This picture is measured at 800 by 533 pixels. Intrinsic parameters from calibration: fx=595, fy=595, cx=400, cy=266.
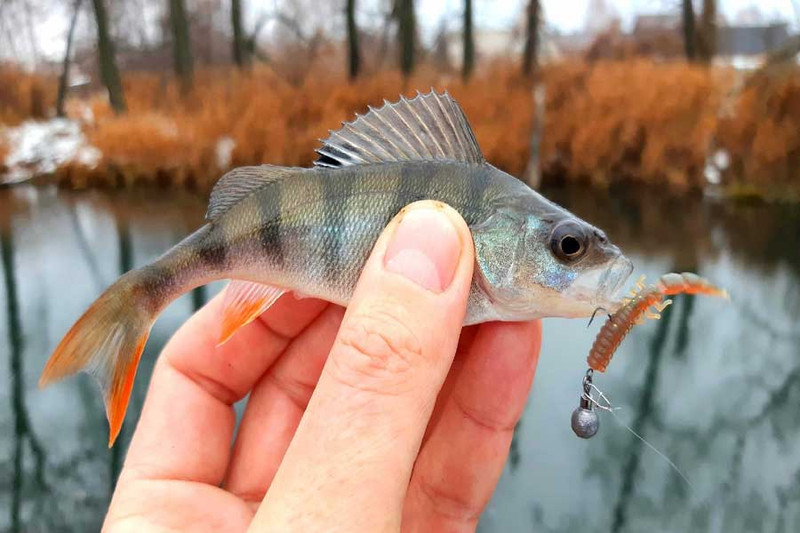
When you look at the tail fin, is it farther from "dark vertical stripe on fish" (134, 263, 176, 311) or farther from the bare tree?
A: the bare tree

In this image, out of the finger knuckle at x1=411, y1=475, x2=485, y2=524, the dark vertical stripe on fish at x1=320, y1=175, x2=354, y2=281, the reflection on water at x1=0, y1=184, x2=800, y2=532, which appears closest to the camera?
the dark vertical stripe on fish at x1=320, y1=175, x2=354, y2=281

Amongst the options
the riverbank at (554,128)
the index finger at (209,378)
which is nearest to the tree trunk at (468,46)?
the riverbank at (554,128)

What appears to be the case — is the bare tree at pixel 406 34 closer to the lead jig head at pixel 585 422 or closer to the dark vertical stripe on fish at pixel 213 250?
the dark vertical stripe on fish at pixel 213 250

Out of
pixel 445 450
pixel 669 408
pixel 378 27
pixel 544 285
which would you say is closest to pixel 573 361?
pixel 669 408

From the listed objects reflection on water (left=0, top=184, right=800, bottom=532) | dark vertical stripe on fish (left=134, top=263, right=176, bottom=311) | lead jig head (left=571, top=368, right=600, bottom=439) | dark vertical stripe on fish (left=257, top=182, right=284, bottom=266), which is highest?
dark vertical stripe on fish (left=257, top=182, right=284, bottom=266)

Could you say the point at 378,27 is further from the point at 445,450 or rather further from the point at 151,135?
the point at 445,450

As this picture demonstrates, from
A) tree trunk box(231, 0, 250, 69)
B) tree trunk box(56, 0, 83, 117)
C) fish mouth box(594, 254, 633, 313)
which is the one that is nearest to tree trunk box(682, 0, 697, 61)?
tree trunk box(231, 0, 250, 69)

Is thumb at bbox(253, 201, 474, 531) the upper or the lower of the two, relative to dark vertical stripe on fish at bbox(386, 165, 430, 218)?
lower
